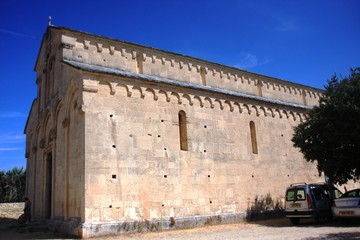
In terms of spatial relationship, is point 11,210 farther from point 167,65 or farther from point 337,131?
point 337,131

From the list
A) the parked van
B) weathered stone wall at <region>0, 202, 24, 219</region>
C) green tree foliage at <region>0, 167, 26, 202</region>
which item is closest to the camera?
the parked van

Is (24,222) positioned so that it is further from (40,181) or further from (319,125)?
(319,125)

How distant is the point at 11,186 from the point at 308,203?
42981 mm

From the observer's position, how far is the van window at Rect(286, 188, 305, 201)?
520 inches

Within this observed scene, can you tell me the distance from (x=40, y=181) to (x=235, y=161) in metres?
9.95

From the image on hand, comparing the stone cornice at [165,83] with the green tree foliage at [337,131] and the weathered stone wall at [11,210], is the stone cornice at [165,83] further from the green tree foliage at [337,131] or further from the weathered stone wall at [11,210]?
the weathered stone wall at [11,210]

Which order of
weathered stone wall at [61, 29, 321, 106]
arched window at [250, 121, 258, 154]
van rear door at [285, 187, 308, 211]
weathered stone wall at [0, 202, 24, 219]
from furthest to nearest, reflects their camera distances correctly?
weathered stone wall at [0, 202, 24, 219] → arched window at [250, 121, 258, 154] → weathered stone wall at [61, 29, 321, 106] → van rear door at [285, 187, 308, 211]

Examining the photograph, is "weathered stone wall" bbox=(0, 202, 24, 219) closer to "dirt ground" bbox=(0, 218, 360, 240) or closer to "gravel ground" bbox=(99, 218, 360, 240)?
"dirt ground" bbox=(0, 218, 360, 240)

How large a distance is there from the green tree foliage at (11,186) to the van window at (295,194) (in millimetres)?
40790

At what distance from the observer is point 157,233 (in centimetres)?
1126

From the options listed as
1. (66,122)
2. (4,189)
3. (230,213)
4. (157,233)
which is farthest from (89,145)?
(4,189)

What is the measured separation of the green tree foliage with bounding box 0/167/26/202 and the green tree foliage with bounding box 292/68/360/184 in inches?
1632

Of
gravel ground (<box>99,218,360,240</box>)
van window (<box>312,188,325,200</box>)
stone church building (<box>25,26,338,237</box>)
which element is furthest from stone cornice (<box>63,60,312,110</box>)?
gravel ground (<box>99,218,360,240</box>)

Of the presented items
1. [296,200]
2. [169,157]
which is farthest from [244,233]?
[169,157]
